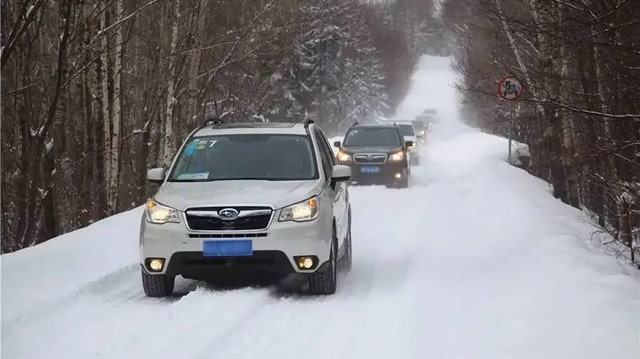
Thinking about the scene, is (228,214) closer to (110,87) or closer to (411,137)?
(110,87)

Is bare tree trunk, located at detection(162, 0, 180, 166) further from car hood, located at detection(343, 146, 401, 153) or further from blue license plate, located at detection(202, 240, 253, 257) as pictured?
blue license plate, located at detection(202, 240, 253, 257)

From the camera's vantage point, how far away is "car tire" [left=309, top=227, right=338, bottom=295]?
754cm

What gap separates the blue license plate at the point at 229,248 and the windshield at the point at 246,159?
117 centimetres

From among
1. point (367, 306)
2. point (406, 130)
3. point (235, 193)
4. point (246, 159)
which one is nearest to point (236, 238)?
point (235, 193)

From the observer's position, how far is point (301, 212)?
7426mm

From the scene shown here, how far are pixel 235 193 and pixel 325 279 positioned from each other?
1.21m

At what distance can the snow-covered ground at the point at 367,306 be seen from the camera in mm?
5664

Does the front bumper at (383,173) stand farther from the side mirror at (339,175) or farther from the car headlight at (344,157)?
the side mirror at (339,175)

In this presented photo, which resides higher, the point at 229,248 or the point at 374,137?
the point at 374,137

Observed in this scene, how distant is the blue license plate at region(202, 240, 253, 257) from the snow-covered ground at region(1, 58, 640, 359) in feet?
1.40

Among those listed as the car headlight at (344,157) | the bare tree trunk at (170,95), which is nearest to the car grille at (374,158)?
the car headlight at (344,157)

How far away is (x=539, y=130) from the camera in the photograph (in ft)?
67.7

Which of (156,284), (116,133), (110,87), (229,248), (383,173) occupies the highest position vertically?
(110,87)

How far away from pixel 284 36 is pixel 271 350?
17.8 m
